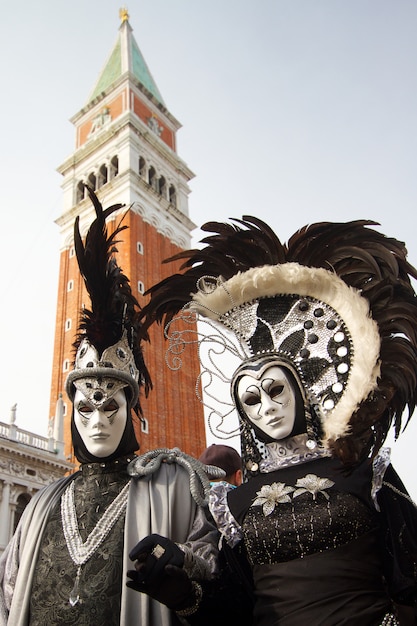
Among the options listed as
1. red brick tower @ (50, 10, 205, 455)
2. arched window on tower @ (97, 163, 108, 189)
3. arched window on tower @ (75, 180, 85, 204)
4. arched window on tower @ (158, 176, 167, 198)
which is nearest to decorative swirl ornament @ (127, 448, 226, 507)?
red brick tower @ (50, 10, 205, 455)

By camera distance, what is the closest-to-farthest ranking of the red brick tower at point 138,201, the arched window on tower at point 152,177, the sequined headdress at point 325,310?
the sequined headdress at point 325,310, the red brick tower at point 138,201, the arched window on tower at point 152,177

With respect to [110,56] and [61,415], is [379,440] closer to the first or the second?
[61,415]

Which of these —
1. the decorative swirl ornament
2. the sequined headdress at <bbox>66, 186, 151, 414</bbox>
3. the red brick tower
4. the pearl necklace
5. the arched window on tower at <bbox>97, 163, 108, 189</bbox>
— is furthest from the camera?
the arched window on tower at <bbox>97, 163, 108, 189</bbox>

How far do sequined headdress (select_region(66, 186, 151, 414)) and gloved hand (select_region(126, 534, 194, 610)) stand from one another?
42.3 inches

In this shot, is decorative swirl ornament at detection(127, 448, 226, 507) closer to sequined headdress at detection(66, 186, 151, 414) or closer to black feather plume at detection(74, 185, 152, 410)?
sequined headdress at detection(66, 186, 151, 414)

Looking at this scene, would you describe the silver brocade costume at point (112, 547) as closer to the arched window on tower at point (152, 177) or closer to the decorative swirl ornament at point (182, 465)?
the decorative swirl ornament at point (182, 465)

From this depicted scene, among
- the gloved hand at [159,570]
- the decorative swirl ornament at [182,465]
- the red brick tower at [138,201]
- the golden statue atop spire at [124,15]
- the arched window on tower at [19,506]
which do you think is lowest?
the gloved hand at [159,570]

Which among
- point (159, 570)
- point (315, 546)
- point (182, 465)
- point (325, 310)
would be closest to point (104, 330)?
point (182, 465)

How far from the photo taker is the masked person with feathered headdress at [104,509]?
8.46 ft

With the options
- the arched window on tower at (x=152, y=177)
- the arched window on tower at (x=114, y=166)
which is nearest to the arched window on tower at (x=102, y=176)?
the arched window on tower at (x=114, y=166)

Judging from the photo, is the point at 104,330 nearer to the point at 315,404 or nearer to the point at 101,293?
the point at 101,293

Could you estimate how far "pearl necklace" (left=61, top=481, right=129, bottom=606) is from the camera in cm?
272

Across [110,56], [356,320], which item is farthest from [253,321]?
[110,56]

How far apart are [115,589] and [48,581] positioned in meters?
0.34
